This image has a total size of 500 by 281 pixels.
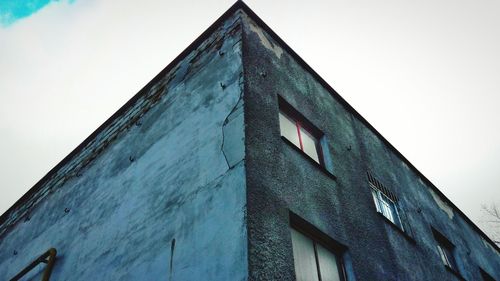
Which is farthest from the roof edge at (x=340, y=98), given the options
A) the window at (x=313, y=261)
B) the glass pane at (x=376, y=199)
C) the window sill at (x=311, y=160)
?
the window at (x=313, y=261)

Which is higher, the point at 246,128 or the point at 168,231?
the point at 246,128

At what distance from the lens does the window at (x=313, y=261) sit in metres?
4.20

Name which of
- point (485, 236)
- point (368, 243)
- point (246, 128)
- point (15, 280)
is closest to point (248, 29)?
point (246, 128)

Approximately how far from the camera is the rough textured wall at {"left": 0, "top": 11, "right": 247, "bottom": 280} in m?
4.00

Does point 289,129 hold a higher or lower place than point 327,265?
higher

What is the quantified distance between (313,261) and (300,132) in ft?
7.71

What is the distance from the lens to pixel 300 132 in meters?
6.14

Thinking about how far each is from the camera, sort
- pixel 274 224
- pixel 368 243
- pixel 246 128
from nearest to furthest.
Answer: pixel 274 224
pixel 246 128
pixel 368 243

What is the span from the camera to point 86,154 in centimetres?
843

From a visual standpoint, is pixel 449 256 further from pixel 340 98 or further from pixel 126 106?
pixel 126 106

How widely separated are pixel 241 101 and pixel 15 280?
545 cm

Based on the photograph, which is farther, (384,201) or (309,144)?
(384,201)

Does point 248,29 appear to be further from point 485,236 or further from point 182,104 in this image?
point 485,236

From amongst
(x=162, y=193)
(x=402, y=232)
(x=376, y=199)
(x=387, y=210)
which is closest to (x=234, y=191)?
(x=162, y=193)
